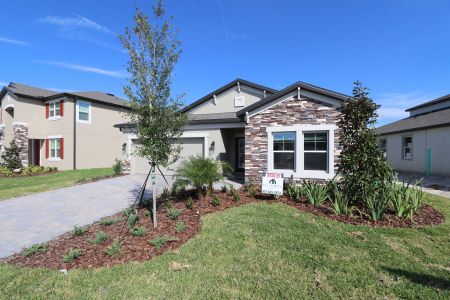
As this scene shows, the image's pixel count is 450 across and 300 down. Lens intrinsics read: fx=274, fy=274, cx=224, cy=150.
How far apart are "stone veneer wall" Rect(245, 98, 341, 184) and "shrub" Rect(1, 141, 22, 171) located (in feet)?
58.6

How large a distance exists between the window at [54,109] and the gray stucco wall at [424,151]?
25.5 m

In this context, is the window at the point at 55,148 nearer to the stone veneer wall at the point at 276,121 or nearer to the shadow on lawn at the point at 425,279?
the stone veneer wall at the point at 276,121

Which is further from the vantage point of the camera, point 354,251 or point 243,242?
point 243,242

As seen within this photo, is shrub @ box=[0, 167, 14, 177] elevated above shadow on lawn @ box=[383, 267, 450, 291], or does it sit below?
above

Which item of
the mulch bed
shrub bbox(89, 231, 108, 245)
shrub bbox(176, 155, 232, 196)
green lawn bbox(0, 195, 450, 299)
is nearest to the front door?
shrub bbox(176, 155, 232, 196)

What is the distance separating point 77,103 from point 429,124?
23803mm

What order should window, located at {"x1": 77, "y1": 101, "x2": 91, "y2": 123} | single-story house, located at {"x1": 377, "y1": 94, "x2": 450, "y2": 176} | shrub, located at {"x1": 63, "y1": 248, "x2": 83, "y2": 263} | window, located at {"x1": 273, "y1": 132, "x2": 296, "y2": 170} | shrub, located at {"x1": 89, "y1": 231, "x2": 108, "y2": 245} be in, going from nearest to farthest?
shrub, located at {"x1": 63, "y1": 248, "x2": 83, "y2": 263}
shrub, located at {"x1": 89, "y1": 231, "x2": 108, "y2": 245}
window, located at {"x1": 273, "y1": 132, "x2": 296, "y2": 170}
single-story house, located at {"x1": 377, "y1": 94, "x2": 450, "y2": 176}
window, located at {"x1": 77, "y1": 101, "x2": 91, "y2": 123}

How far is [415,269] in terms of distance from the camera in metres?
4.16

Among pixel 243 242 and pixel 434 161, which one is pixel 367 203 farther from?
pixel 434 161

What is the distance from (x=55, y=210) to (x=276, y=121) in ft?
28.3

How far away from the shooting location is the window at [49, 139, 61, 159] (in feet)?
68.5

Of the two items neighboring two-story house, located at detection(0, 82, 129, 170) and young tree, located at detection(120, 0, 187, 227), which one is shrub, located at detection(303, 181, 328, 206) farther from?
neighboring two-story house, located at detection(0, 82, 129, 170)

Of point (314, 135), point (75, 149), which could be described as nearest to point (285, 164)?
point (314, 135)

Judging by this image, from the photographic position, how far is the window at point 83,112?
2063cm
